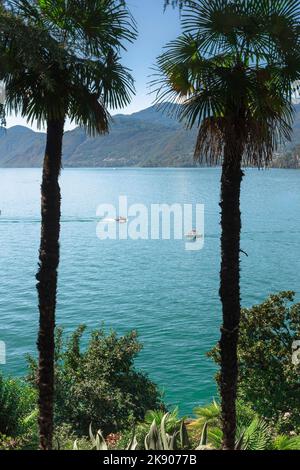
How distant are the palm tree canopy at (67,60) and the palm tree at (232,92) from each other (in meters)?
1.40

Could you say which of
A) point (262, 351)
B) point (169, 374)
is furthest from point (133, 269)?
point (262, 351)

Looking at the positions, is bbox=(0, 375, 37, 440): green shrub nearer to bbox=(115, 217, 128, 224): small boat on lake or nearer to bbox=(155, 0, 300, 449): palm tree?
bbox=(155, 0, 300, 449): palm tree

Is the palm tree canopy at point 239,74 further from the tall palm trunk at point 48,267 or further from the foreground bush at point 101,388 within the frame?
the foreground bush at point 101,388

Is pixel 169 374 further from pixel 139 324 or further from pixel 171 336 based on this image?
pixel 139 324

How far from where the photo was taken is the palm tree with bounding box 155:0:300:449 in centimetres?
1026

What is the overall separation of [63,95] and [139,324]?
139 ft

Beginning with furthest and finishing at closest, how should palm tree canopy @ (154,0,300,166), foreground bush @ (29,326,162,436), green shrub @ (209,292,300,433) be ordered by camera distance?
1. foreground bush @ (29,326,162,436)
2. green shrub @ (209,292,300,433)
3. palm tree canopy @ (154,0,300,166)

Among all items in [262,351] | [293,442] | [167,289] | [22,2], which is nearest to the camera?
[22,2]

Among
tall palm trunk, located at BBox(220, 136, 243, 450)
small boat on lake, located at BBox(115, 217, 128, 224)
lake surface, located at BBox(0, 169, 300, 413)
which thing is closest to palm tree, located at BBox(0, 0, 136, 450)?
tall palm trunk, located at BBox(220, 136, 243, 450)

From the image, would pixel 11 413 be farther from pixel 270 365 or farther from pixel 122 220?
pixel 122 220

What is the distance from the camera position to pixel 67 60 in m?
11.0

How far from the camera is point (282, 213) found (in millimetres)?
125938

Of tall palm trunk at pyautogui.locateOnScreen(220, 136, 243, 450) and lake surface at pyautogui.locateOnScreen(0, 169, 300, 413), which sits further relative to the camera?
lake surface at pyautogui.locateOnScreen(0, 169, 300, 413)

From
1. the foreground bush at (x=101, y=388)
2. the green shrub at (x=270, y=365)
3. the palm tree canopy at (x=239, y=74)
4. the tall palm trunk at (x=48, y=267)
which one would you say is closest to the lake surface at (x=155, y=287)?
the foreground bush at (x=101, y=388)
